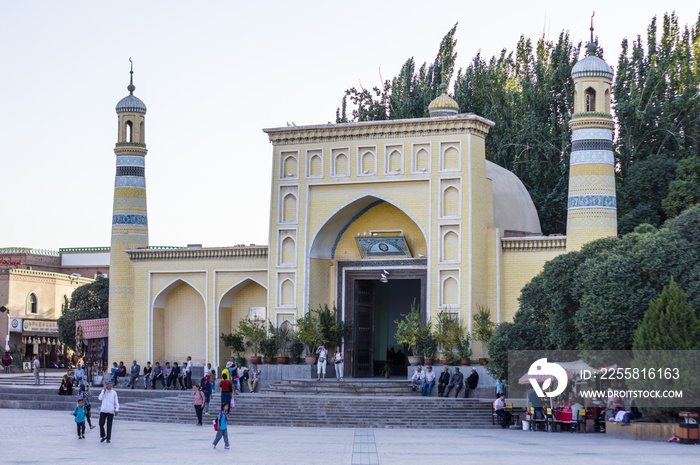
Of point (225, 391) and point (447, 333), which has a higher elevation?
point (447, 333)

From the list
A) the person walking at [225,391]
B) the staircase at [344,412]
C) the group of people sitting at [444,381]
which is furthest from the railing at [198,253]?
the person walking at [225,391]

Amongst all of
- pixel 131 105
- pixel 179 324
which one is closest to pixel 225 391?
pixel 179 324

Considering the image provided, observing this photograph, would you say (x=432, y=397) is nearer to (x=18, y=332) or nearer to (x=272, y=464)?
(x=272, y=464)

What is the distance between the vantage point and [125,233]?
91.2ft

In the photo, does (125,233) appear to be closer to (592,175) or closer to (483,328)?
(483,328)

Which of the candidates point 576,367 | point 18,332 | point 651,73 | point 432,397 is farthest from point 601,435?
point 18,332

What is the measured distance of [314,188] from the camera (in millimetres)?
25469

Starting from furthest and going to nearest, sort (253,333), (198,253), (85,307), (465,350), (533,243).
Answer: (85,307)
(198,253)
(253,333)
(533,243)
(465,350)

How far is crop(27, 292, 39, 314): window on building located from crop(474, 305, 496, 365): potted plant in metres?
24.5

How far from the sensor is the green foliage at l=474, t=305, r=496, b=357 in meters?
23.0

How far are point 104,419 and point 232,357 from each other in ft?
34.9

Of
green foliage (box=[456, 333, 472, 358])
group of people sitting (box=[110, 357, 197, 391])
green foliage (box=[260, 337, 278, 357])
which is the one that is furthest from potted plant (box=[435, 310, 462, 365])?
group of people sitting (box=[110, 357, 197, 391])

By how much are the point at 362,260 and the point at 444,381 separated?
4.80 metres

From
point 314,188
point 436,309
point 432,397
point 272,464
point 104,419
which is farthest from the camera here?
point 314,188
